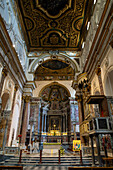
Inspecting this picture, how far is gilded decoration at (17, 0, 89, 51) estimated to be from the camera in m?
10.5

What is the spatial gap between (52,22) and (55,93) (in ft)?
42.1

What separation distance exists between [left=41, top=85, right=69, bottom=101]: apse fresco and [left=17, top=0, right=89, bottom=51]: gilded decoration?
867cm

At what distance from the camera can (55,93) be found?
891 inches

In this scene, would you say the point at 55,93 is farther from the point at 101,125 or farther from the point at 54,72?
the point at 101,125

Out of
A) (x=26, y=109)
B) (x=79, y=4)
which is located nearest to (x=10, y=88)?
(x=26, y=109)

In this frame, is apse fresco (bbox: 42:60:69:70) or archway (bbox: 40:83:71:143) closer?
apse fresco (bbox: 42:60:69:70)

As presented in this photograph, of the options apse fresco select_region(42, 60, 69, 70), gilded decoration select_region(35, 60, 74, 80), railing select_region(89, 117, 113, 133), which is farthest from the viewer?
gilded decoration select_region(35, 60, 74, 80)

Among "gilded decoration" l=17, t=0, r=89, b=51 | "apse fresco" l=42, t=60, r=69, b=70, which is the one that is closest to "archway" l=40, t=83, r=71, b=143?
"apse fresco" l=42, t=60, r=69, b=70

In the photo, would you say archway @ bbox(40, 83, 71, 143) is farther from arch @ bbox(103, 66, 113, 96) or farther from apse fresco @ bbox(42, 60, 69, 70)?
arch @ bbox(103, 66, 113, 96)

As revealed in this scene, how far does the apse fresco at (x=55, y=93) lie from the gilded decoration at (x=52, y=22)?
867 centimetres

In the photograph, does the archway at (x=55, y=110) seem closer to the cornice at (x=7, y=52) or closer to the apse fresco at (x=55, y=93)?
the apse fresco at (x=55, y=93)

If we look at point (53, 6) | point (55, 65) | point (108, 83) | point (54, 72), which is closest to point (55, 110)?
point (54, 72)

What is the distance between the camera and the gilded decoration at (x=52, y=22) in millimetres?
10535

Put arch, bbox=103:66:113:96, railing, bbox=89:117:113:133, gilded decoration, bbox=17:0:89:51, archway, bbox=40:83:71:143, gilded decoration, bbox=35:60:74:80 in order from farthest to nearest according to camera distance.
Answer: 1. archway, bbox=40:83:71:143
2. gilded decoration, bbox=35:60:74:80
3. gilded decoration, bbox=17:0:89:51
4. arch, bbox=103:66:113:96
5. railing, bbox=89:117:113:133
